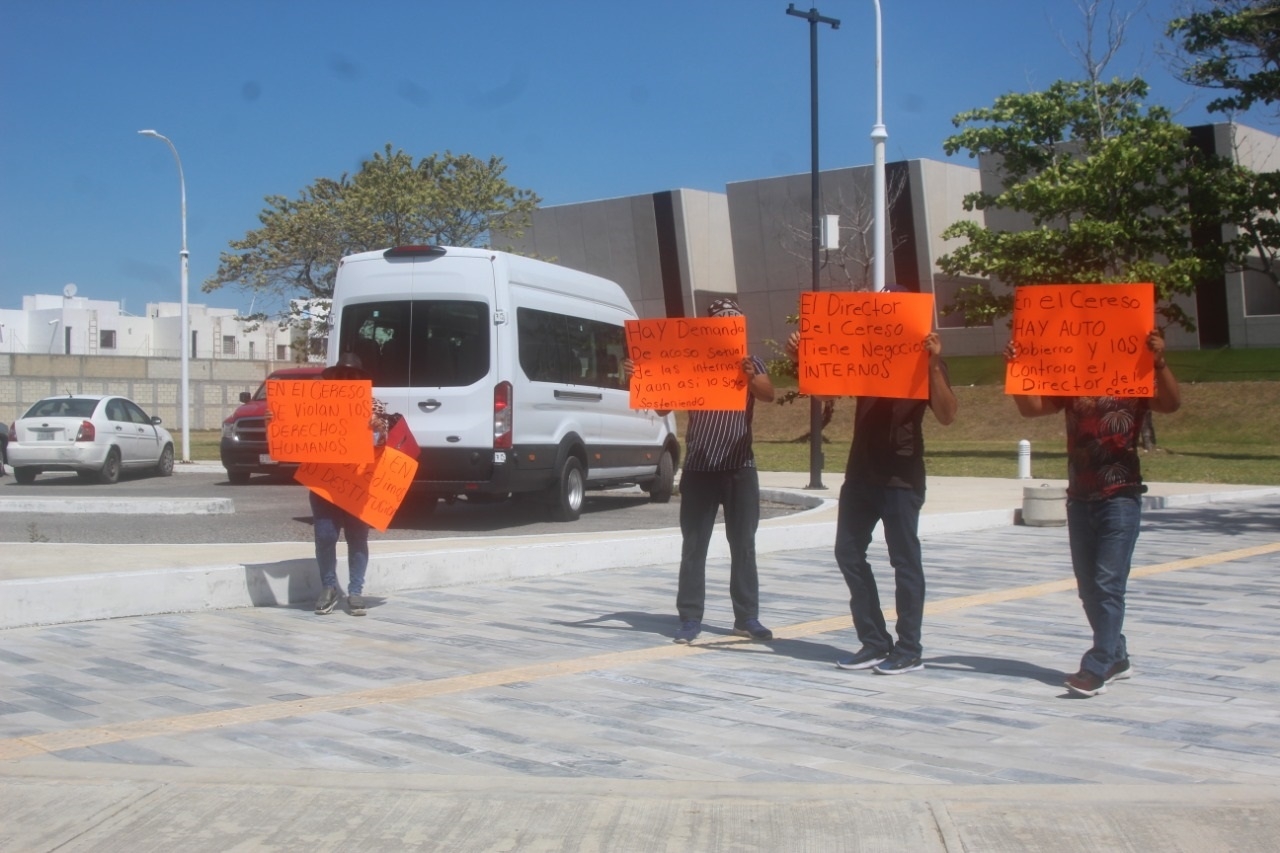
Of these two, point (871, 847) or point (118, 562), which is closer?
point (871, 847)

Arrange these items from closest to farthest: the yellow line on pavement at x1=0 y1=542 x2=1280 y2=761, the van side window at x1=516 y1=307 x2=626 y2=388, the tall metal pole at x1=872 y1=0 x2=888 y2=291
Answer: the yellow line on pavement at x1=0 y1=542 x2=1280 y2=761, the van side window at x1=516 y1=307 x2=626 y2=388, the tall metal pole at x1=872 y1=0 x2=888 y2=291

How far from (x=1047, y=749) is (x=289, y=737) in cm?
312

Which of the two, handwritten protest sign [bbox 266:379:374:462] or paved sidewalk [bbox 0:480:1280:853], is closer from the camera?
paved sidewalk [bbox 0:480:1280:853]

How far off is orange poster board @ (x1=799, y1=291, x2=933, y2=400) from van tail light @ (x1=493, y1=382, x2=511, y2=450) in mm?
6763

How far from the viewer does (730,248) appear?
56875mm

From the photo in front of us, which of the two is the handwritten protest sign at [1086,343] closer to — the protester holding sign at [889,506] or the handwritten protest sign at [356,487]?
the protester holding sign at [889,506]

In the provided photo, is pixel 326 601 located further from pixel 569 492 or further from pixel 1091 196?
pixel 1091 196

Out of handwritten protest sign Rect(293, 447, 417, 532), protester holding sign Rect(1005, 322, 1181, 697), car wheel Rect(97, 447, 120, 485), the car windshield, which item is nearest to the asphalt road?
car wheel Rect(97, 447, 120, 485)

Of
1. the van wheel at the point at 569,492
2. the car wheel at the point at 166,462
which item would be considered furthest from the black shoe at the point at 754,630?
the car wheel at the point at 166,462

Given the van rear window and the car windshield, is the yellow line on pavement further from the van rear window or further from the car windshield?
the car windshield

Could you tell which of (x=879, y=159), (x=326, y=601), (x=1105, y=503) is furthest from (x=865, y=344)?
(x=879, y=159)

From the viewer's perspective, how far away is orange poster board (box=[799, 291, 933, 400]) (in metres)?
6.79

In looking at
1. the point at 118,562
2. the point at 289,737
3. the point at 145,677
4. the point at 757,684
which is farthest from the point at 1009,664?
the point at 118,562

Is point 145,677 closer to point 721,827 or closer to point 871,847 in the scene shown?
point 721,827
